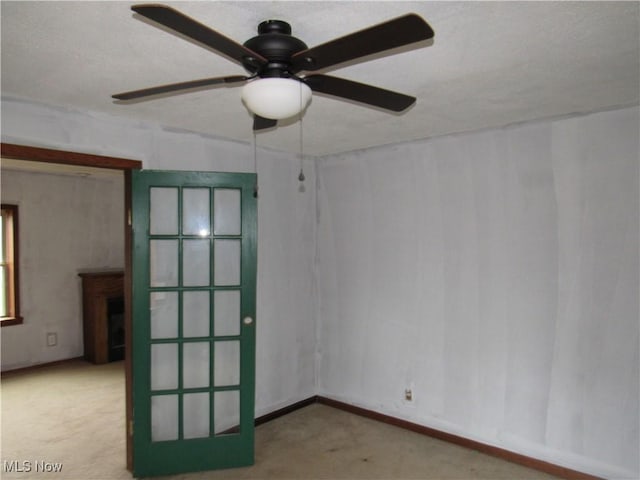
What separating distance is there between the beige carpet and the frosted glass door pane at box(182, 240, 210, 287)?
1285 mm

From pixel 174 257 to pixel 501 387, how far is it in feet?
8.16

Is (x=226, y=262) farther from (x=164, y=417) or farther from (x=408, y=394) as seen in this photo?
(x=408, y=394)

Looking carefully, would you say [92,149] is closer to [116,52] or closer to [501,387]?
[116,52]

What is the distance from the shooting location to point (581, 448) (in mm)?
2875

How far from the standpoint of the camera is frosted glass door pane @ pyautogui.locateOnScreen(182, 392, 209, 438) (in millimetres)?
3217

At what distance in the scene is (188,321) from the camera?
10.5 feet

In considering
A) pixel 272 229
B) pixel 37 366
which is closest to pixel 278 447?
pixel 272 229

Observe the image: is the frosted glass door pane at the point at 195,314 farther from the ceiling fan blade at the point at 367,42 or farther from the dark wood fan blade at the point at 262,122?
the ceiling fan blade at the point at 367,42

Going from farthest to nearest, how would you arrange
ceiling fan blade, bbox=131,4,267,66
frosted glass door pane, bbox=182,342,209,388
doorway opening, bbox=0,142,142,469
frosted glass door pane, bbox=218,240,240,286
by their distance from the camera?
frosted glass door pane, bbox=218,240,240,286 → frosted glass door pane, bbox=182,342,209,388 → doorway opening, bbox=0,142,142,469 → ceiling fan blade, bbox=131,4,267,66

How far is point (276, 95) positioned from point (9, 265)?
203 inches

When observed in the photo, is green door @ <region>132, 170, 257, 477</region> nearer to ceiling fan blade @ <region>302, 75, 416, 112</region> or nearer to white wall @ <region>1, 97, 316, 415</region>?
white wall @ <region>1, 97, 316, 415</region>

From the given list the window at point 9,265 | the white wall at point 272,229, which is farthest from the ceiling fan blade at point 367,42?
the window at point 9,265

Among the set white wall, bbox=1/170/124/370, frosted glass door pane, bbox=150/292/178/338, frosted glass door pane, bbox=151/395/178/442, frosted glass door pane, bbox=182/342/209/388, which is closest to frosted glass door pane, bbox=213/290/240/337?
frosted glass door pane, bbox=182/342/209/388
